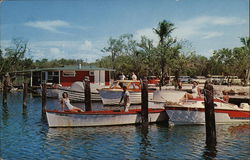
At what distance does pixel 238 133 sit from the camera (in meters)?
17.1

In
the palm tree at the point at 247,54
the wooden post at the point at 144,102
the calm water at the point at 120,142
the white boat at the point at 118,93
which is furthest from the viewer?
the palm tree at the point at 247,54

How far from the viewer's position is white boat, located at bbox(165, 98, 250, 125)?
19141 millimetres

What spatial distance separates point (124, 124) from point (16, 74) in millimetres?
40271

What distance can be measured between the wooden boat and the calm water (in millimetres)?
436

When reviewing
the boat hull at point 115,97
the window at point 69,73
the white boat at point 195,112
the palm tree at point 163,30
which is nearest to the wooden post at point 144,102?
the white boat at point 195,112

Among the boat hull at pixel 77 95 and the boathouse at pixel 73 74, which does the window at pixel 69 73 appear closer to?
the boathouse at pixel 73 74

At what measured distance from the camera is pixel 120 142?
14.8 meters

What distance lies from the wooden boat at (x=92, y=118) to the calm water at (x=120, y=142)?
44cm

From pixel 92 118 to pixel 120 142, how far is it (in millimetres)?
3892

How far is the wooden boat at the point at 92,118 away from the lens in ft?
58.6

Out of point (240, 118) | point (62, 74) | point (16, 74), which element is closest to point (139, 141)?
point (240, 118)

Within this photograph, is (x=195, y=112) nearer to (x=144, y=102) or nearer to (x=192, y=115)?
(x=192, y=115)

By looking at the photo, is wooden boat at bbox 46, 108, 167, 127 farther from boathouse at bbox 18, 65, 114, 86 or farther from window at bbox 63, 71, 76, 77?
window at bbox 63, 71, 76, 77

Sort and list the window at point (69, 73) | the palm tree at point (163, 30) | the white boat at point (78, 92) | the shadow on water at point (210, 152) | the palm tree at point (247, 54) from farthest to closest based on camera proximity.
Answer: the palm tree at point (163, 30)
the palm tree at point (247, 54)
the window at point (69, 73)
the white boat at point (78, 92)
the shadow on water at point (210, 152)
